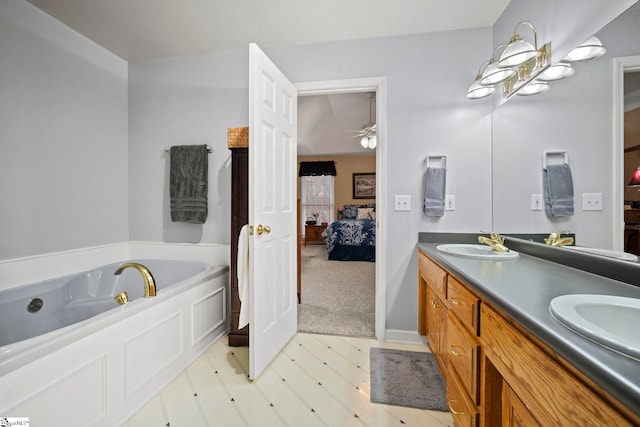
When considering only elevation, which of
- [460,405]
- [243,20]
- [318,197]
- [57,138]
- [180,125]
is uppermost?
[243,20]

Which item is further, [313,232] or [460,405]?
[313,232]

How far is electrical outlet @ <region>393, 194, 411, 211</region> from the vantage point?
90.0 inches

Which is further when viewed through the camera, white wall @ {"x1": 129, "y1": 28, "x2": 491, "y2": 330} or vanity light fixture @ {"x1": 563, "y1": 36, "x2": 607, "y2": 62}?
white wall @ {"x1": 129, "y1": 28, "x2": 491, "y2": 330}

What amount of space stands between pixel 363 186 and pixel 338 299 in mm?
4915

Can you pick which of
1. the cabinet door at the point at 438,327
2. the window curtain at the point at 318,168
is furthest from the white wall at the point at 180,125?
the window curtain at the point at 318,168

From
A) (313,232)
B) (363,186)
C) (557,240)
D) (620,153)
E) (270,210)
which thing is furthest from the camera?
(363,186)

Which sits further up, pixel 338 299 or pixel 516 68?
pixel 516 68

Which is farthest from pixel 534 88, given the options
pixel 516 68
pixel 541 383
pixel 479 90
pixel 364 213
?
pixel 364 213

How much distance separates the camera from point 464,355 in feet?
3.81

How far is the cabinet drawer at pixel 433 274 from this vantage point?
1501mm

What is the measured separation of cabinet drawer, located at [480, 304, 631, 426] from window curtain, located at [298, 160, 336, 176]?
6.91 meters

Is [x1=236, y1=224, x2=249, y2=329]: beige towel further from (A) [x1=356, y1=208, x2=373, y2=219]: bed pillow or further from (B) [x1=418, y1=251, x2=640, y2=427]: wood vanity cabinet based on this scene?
(A) [x1=356, y1=208, x2=373, y2=219]: bed pillow

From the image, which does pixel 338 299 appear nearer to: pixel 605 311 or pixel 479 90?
pixel 479 90

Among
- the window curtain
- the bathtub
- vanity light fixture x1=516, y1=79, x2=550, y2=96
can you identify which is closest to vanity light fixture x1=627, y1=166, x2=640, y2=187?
vanity light fixture x1=516, y1=79, x2=550, y2=96
